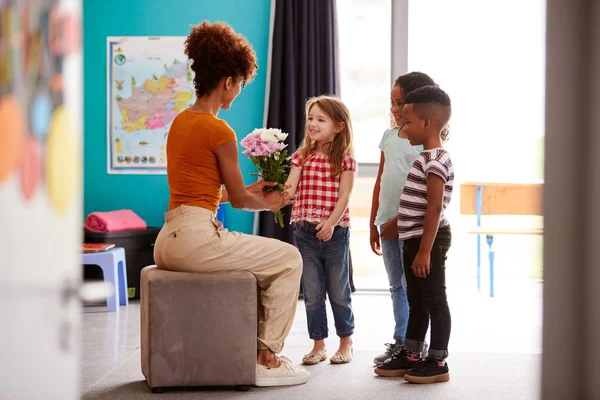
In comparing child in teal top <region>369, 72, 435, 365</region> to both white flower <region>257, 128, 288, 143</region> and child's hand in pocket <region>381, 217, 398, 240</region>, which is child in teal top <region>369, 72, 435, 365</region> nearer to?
child's hand in pocket <region>381, 217, 398, 240</region>

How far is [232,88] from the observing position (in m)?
2.68

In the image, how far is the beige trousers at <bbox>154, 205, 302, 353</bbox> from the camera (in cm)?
250

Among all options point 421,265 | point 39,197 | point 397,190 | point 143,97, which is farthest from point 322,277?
point 143,97

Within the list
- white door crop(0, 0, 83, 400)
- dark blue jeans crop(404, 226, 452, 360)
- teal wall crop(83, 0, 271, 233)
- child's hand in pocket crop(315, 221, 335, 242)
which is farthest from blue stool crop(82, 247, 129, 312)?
white door crop(0, 0, 83, 400)

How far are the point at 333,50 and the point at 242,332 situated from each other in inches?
121

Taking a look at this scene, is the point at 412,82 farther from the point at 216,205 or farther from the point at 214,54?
the point at 216,205

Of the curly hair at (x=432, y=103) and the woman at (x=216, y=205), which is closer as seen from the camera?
the woman at (x=216, y=205)

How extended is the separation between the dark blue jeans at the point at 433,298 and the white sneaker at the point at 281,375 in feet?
1.45

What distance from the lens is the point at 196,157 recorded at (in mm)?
2541

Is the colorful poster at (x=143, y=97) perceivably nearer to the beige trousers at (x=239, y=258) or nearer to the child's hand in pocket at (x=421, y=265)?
the beige trousers at (x=239, y=258)

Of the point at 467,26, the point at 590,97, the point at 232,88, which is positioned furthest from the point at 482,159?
the point at 590,97

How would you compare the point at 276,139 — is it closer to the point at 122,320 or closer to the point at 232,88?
the point at 232,88

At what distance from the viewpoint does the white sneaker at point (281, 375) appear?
2596 mm

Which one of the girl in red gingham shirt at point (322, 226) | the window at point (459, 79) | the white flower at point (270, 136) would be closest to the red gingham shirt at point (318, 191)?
the girl in red gingham shirt at point (322, 226)
